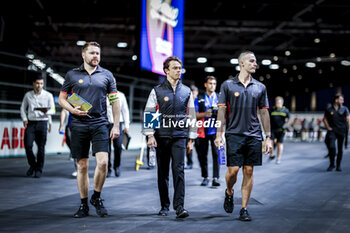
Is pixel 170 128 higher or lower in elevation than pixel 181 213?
higher

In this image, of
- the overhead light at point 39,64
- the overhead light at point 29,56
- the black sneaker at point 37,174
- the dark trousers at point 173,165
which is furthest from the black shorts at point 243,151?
the overhead light at point 29,56

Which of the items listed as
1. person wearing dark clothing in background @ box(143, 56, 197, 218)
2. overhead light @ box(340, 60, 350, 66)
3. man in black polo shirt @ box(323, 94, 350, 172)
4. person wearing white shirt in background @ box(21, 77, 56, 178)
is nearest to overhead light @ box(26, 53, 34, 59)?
person wearing white shirt in background @ box(21, 77, 56, 178)

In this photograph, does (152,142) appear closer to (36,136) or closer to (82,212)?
(82,212)

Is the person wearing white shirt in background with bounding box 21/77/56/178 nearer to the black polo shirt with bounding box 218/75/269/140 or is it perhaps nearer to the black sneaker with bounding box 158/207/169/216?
the black sneaker with bounding box 158/207/169/216

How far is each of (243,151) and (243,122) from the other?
13.4 inches

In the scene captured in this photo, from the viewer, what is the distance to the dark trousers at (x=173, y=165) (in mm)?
4730

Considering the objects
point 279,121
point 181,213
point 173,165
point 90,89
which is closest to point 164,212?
point 181,213

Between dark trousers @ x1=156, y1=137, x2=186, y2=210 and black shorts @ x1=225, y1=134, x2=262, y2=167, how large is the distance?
578 millimetres

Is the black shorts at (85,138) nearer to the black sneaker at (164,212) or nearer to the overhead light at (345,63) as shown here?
the black sneaker at (164,212)

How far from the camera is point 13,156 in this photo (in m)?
12.2

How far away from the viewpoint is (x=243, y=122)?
4703 mm

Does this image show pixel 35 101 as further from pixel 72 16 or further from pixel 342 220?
pixel 72 16

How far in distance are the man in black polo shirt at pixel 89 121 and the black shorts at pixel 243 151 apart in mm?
1366

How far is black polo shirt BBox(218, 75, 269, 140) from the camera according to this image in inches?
185
